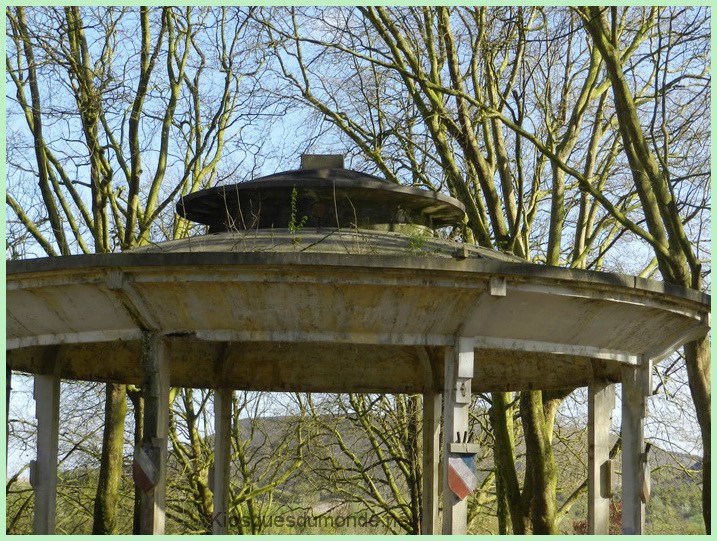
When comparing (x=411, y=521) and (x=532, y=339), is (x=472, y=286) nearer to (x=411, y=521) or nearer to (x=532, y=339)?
(x=532, y=339)

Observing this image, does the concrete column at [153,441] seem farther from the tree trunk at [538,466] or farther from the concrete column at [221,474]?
the tree trunk at [538,466]

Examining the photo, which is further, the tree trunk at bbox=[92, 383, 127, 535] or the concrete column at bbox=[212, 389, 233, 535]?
the tree trunk at bbox=[92, 383, 127, 535]

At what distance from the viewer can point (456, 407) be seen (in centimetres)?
1394

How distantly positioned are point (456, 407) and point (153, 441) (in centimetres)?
384

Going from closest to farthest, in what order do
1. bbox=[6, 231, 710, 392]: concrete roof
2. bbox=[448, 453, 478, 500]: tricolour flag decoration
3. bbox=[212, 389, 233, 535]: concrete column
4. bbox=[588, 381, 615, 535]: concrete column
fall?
bbox=[6, 231, 710, 392]: concrete roof, bbox=[448, 453, 478, 500]: tricolour flag decoration, bbox=[588, 381, 615, 535]: concrete column, bbox=[212, 389, 233, 535]: concrete column

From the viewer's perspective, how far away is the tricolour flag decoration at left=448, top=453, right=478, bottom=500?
1367cm

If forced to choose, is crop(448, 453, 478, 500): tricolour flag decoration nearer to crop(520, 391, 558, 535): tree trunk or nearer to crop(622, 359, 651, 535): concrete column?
crop(622, 359, 651, 535): concrete column

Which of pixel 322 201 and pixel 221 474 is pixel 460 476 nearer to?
pixel 322 201

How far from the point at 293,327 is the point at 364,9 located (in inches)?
460

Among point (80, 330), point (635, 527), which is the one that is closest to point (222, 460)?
point (80, 330)

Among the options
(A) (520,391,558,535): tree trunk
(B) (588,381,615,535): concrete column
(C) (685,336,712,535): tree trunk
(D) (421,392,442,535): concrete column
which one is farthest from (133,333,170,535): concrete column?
(A) (520,391,558,535): tree trunk

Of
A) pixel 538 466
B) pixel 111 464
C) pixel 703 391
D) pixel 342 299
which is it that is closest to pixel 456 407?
pixel 342 299

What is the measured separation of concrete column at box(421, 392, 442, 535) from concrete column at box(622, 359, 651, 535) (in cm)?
539

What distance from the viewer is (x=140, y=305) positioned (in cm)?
1358
